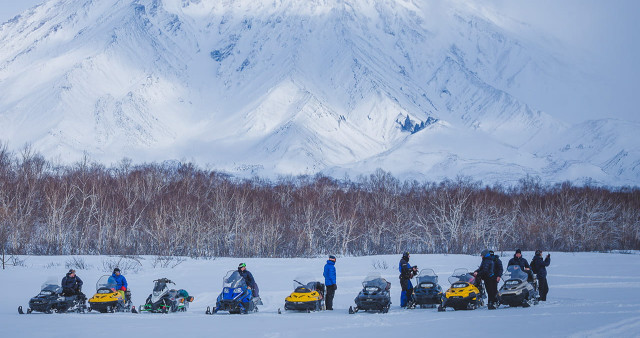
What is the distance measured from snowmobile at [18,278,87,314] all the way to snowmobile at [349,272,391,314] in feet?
29.9

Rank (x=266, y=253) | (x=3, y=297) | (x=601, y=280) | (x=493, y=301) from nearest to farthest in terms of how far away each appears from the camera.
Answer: (x=493, y=301), (x=3, y=297), (x=601, y=280), (x=266, y=253)

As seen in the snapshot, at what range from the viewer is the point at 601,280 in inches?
1419

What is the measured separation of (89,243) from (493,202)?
45636 millimetres

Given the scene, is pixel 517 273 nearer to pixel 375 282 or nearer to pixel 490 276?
pixel 490 276

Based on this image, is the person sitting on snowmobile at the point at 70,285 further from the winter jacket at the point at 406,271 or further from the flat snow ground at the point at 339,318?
the winter jacket at the point at 406,271

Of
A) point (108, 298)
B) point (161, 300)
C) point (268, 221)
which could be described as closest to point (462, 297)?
point (161, 300)

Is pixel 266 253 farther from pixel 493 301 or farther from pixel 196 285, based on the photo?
pixel 493 301

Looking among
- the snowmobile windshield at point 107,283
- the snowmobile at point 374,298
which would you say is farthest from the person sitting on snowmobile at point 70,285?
the snowmobile at point 374,298

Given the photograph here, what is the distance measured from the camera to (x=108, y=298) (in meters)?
23.4

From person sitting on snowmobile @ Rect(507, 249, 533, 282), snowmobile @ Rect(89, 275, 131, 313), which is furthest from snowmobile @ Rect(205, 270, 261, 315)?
person sitting on snowmobile @ Rect(507, 249, 533, 282)

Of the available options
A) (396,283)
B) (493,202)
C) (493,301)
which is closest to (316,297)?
(493,301)

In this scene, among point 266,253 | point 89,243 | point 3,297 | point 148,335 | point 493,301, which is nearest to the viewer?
point 148,335

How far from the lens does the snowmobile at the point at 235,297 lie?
907 inches

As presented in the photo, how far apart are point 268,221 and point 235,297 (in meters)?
52.1
